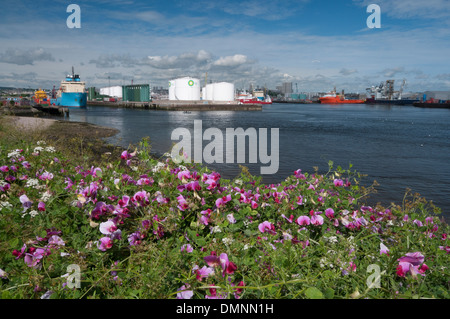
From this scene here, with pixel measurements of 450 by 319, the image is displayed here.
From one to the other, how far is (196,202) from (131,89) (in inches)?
5206

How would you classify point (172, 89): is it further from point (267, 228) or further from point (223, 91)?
point (267, 228)

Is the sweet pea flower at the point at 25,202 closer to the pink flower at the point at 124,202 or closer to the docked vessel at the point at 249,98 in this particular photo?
the pink flower at the point at 124,202

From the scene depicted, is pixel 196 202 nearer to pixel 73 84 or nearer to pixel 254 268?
pixel 254 268

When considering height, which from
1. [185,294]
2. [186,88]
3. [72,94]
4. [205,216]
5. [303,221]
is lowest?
[185,294]

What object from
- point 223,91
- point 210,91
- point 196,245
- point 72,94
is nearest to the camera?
point 196,245

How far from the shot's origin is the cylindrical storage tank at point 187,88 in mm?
104688

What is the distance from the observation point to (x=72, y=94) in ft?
258

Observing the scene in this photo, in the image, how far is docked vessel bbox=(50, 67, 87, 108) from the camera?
78.8m

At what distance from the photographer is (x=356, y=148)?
21.8m

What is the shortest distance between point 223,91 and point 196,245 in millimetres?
111034

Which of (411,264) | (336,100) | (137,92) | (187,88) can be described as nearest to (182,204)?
(411,264)

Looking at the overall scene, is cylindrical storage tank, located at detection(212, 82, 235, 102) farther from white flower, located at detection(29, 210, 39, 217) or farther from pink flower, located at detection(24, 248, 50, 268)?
pink flower, located at detection(24, 248, 50, 268)

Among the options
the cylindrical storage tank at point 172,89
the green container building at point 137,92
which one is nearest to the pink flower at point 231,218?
the cylindrical storage tank at point 172,89

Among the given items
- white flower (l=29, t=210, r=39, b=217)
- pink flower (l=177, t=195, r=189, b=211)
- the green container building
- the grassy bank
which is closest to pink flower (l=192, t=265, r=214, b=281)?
the grassy bank
